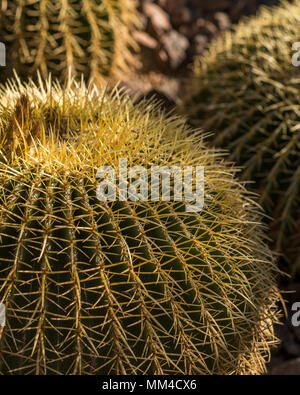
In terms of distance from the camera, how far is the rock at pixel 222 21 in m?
4.17

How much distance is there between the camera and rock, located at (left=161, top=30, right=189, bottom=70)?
3.81 meters

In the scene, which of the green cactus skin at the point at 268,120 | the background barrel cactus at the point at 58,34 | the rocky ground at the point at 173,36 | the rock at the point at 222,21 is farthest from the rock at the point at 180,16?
the green cactus skin at the point at 268,120

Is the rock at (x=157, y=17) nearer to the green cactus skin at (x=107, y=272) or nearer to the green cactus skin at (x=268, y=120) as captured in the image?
the green cactus skin at (x=268, y=120)

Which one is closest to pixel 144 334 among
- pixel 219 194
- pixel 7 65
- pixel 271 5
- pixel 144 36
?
pixel 219 194

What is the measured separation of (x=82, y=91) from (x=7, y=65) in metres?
1.05

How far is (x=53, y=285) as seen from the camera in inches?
46.7

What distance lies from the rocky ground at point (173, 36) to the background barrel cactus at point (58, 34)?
57cm

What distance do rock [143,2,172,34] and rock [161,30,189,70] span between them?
6 cm

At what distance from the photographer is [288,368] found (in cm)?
205

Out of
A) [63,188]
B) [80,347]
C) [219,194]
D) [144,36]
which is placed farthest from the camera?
[144,36]

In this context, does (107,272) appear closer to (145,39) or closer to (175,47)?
(145,39)

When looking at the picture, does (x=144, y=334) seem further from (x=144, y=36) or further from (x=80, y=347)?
(x=144, y=36)

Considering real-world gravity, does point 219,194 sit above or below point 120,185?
below

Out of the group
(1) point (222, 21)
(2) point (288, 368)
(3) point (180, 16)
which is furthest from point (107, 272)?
(1) point (222, 21)
